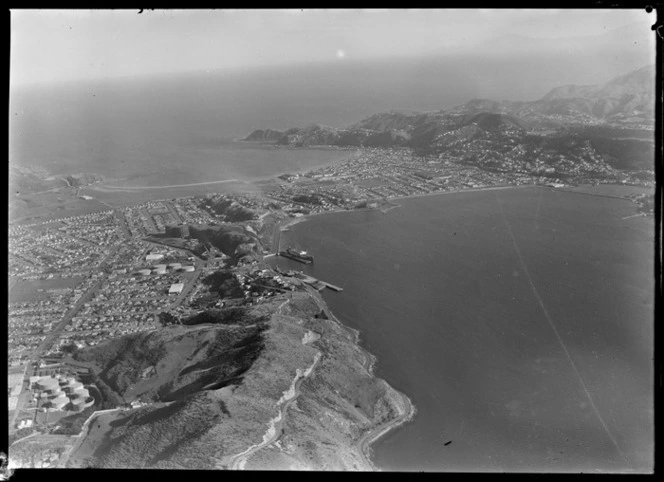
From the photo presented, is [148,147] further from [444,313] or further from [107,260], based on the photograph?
[444,313]

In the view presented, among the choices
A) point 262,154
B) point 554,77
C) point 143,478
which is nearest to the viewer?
point 143,478

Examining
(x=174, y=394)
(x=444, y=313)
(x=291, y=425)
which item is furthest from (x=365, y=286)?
(x=174, y=394)

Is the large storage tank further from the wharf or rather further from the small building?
the wharf

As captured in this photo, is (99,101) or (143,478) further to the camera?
(99,101)

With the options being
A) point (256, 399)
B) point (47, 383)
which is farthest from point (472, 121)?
point (47, 383)

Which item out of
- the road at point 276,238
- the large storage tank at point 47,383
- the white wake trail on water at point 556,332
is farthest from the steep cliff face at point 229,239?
the white wake trail on water at point 556,332

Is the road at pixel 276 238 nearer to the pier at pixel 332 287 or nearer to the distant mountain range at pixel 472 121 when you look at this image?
the pier at pixel 332 287

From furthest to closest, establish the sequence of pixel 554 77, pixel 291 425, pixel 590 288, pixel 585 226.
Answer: pixel 585 226 → pixel 554 77 → pixel 590 288 → pixel 291 425

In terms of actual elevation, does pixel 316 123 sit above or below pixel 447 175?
above
